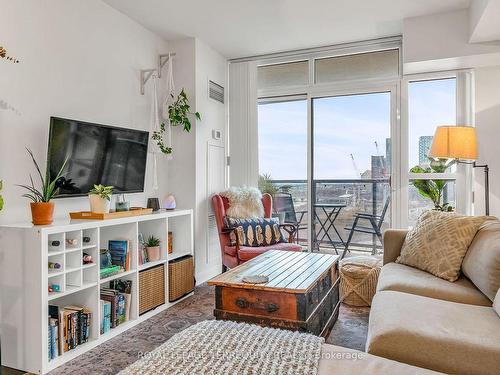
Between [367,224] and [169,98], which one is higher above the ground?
[169,98]

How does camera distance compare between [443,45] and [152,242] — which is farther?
[443,45]

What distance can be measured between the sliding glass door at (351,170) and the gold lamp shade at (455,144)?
3.28 ft

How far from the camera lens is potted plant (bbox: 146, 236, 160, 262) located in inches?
128

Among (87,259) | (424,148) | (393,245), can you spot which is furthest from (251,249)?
(424,148)

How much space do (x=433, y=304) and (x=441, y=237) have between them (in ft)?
2.45

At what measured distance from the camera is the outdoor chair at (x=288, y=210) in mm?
4723

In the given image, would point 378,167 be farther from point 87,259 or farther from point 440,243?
point 87,259

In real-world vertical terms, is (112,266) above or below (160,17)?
below

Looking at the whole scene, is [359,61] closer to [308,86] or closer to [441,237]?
[308,86]

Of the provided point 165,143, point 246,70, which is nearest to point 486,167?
point 246,70

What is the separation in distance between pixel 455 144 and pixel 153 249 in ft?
9.16

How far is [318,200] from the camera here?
15.2ft

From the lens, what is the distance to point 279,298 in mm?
2090

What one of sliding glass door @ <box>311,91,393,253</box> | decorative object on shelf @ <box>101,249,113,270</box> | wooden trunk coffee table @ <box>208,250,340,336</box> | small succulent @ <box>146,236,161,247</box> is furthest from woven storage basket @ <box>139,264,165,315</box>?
sliding glass door @ <box>311,91,393,253</box>
